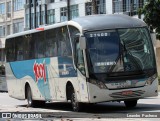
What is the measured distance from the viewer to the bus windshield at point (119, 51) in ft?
58.3

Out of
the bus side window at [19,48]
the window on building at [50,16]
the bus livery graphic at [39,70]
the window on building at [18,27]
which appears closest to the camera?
the bus livery graphic at [39,70]

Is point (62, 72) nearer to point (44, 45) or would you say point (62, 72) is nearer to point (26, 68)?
point (44, 45)

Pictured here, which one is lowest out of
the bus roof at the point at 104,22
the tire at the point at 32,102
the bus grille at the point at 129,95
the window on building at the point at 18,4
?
the tire at the point at 32,102

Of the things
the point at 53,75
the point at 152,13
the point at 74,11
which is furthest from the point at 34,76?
A: the point at 74,11

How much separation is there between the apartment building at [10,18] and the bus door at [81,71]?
5503cm

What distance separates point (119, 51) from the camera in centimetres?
1794

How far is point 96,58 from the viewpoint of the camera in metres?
17.8

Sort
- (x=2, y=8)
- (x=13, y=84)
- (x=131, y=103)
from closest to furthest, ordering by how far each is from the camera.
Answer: (x=131, y=103) → (x=13, y=84) → (x=2, y=8)

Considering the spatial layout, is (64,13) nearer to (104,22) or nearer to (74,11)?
(74,11)

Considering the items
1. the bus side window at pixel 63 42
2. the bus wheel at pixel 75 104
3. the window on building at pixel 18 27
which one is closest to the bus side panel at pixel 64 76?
the bus side window at pixel 63 42

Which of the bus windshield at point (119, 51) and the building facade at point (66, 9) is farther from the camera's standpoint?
the building facade at point (66, 9)

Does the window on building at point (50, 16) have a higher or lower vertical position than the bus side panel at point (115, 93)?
higher

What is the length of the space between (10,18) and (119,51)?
60134 millimetres

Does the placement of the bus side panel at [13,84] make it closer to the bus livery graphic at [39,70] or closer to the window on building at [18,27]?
the bus livery graphic at [39,70]
